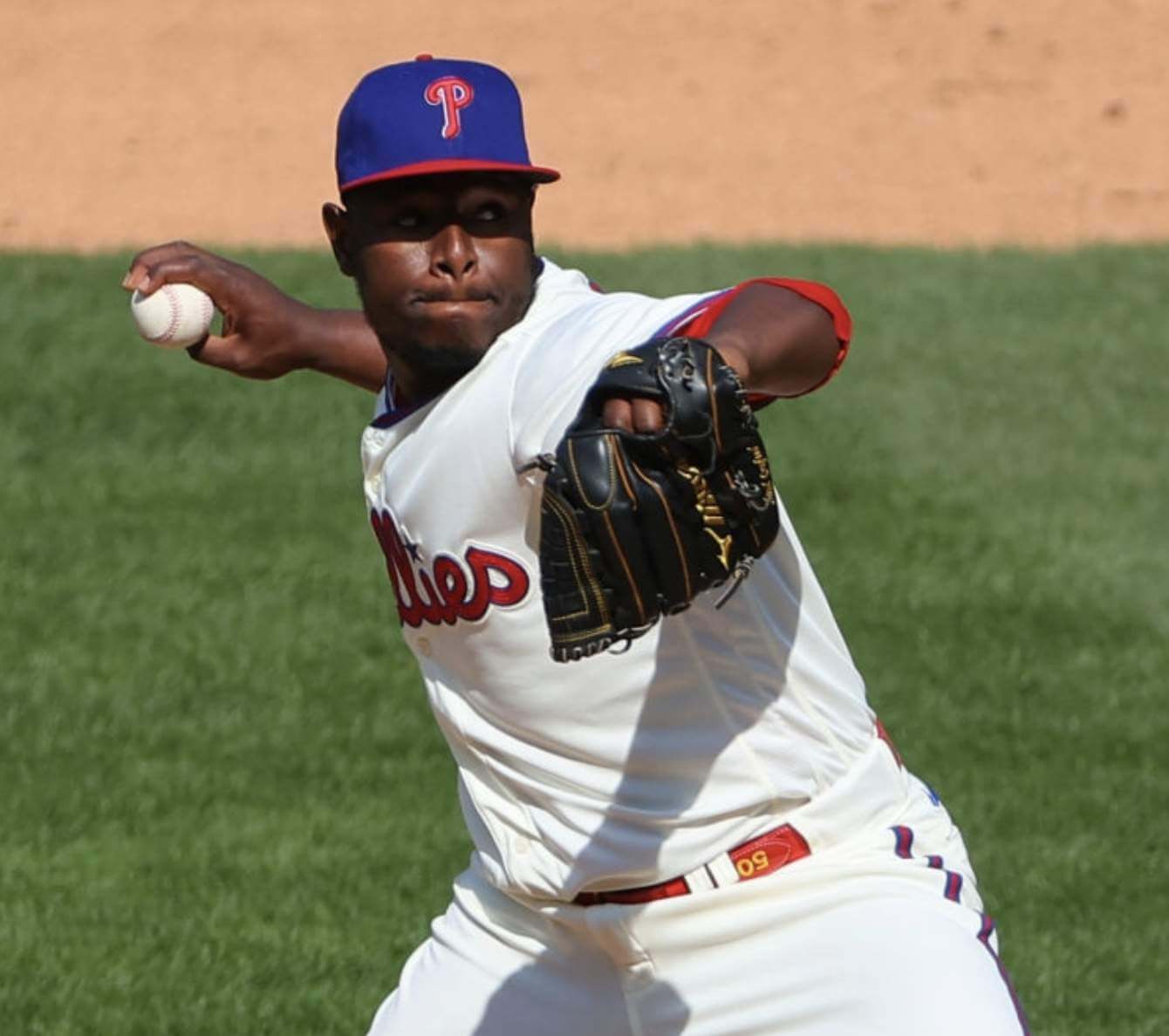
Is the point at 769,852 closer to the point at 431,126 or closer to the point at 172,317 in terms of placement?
the point at 431,126

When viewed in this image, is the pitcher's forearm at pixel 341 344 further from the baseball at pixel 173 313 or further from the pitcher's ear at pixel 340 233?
the pitcher's ear at pixel 340 233

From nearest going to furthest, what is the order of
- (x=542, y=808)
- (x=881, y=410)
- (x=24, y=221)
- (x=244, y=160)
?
(x=542, y=808)
(x=881, y=410)
(x=24, y=221)
(x=244, y=160)

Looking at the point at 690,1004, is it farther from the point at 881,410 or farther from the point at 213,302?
the point at 881,410

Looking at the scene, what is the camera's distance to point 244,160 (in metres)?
14.9

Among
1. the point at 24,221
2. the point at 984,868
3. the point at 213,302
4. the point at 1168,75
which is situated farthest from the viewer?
the point at 1168,75

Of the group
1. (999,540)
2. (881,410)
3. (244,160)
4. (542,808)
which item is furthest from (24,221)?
(542,808)

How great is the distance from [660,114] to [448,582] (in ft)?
40.3

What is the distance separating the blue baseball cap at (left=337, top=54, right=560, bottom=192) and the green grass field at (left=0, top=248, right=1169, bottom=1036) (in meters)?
2.50

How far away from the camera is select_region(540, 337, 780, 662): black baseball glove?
118 inches

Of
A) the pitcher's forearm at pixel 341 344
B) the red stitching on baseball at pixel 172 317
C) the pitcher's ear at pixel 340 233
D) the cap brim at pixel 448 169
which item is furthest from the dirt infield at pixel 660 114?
the cap brim at pixel 448 169

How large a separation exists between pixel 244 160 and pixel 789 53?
4.23 metres

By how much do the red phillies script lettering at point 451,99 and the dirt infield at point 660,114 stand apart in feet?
29.4

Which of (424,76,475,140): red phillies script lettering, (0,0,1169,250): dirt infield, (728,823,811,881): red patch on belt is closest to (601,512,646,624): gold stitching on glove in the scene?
(728,823,811,881): red patch on belt

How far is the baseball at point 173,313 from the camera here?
15.4 feet
